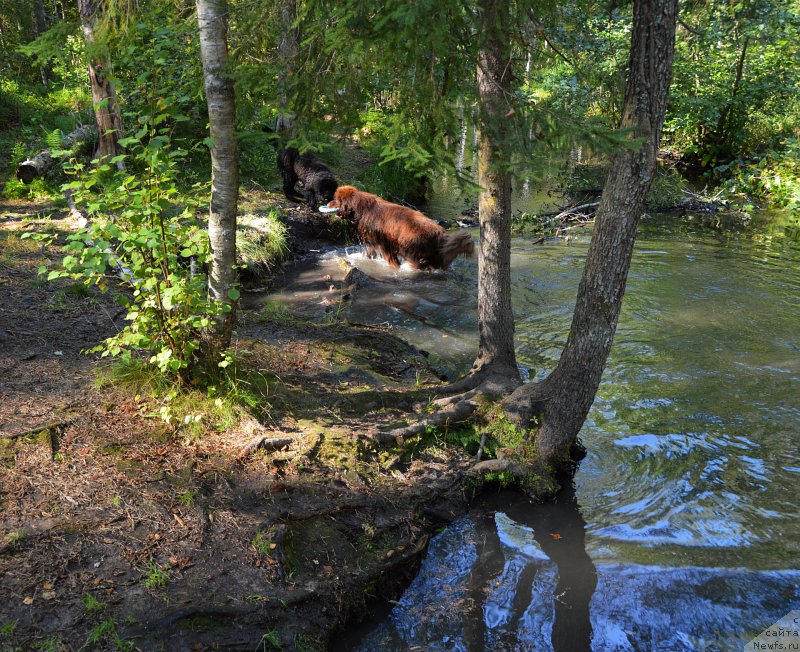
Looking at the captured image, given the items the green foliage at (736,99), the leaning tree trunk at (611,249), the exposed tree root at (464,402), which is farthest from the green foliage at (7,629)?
the green foliage at (736,99)

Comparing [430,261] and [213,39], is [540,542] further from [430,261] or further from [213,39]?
[430,261]

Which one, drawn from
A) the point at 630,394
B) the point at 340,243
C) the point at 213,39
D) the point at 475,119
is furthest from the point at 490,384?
the point at 340,243

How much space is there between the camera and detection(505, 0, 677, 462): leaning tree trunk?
12.7 feet

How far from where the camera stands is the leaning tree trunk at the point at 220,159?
13.5 feet

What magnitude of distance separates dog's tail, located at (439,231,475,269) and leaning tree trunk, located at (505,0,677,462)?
16.2 feet

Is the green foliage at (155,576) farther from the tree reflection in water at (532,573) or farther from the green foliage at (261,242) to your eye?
the green foliage at (261,242)

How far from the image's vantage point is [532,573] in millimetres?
4125

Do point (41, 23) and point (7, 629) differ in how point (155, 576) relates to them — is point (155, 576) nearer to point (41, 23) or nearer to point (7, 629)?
point (7, 629)

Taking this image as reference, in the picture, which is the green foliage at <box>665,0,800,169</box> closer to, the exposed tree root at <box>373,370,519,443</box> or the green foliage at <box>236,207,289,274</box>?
the green foliage at <box>236,207,289,274</box>

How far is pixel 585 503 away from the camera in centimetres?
485

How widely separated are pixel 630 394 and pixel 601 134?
3.75 metres

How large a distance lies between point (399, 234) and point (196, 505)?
7194 millimetres

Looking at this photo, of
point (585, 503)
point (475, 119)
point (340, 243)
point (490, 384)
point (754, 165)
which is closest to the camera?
point (475, 119)

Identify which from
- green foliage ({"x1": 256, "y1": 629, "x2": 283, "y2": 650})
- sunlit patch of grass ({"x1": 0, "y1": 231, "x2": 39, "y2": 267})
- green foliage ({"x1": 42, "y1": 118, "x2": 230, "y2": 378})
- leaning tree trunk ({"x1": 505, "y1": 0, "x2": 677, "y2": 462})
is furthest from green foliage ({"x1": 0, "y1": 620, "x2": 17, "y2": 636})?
sunlit patch of grass ({"x1": 0, "y1": 231, "x2": 39, "y2": 267})
